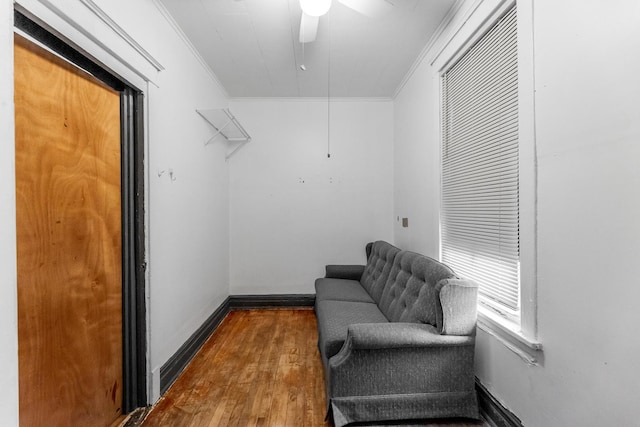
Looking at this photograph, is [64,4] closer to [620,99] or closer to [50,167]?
[50,167]

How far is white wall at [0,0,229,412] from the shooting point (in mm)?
934

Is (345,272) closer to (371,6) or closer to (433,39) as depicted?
(433,39)

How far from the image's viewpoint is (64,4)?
4.20ft


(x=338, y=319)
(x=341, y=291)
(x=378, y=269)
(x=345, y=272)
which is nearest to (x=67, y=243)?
(x=338, y=319)

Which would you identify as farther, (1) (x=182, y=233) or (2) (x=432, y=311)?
(1) (x=182, y=233)

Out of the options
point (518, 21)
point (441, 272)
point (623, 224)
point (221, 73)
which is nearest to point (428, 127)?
point (518, 21)

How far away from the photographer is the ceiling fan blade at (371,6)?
6.70 feet

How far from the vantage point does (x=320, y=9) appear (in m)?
1.81

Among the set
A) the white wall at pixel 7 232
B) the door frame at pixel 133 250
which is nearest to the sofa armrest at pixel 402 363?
the door frame at pixel 133 250

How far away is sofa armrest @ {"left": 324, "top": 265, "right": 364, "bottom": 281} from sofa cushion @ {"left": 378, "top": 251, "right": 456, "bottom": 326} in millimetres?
937

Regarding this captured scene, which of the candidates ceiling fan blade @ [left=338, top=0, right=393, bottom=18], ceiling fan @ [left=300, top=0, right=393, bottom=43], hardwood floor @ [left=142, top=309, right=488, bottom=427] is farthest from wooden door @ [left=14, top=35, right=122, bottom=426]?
ceiling fan blade @ [left=338, top=0, right=393, bottom=18]

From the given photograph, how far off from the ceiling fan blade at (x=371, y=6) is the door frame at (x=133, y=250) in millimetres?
1543

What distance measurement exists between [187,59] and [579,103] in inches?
107

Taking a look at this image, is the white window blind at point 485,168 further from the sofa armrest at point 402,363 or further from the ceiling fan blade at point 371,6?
the ceiling fan blade at point 371,6
